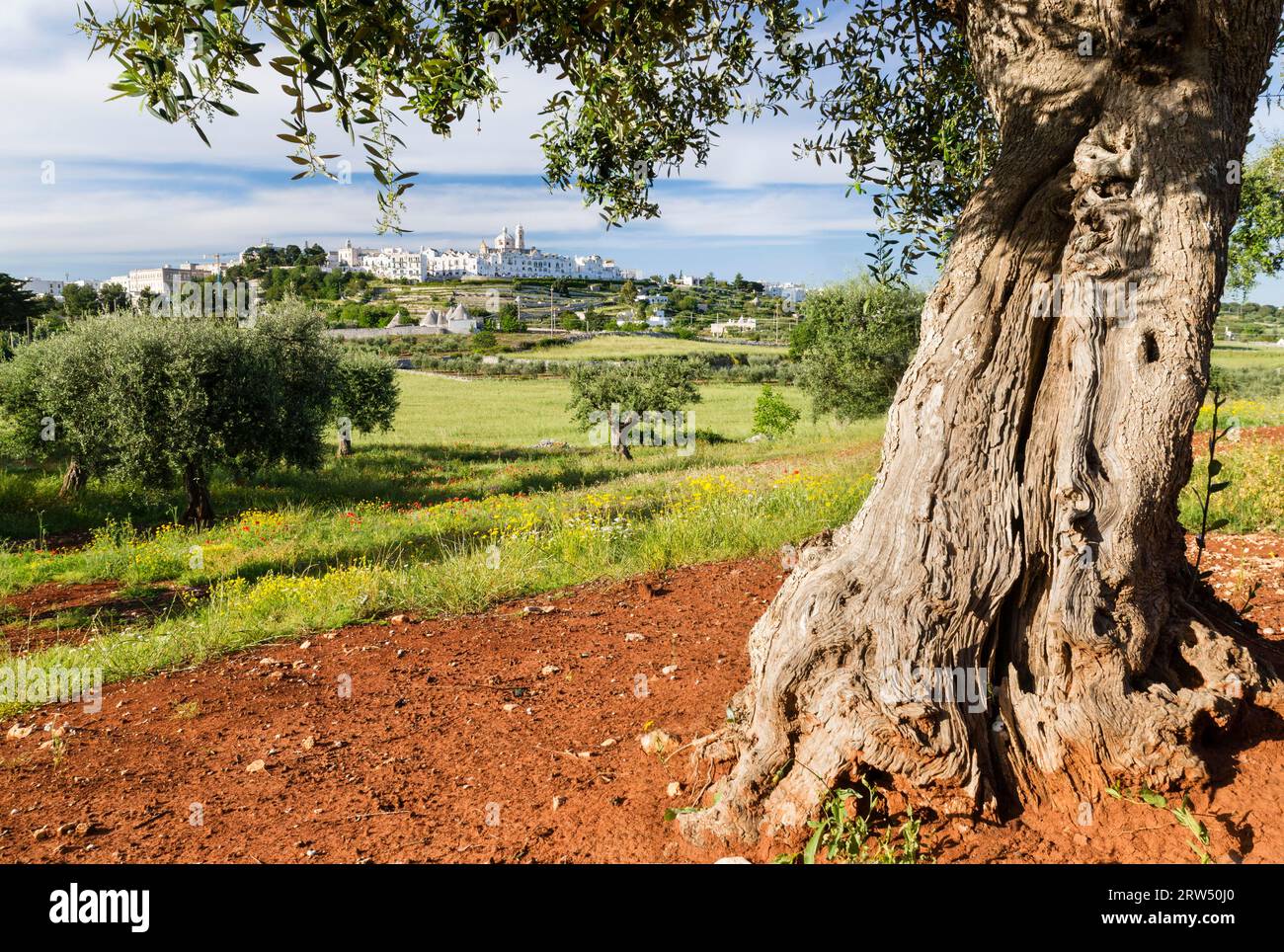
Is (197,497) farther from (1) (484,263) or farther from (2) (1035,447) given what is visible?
(1) (484,263)

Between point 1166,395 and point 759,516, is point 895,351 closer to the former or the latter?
point 759,516

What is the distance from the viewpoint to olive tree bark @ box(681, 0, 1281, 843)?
3227mm

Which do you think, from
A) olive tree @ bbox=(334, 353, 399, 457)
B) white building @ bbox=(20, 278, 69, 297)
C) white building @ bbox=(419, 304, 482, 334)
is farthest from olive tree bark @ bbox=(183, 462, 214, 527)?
white building @ bbox=(419, 304, 482, 334)

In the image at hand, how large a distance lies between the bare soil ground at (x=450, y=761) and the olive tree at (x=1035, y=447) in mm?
205

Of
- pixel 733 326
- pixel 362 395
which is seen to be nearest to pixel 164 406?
pixel 362 395

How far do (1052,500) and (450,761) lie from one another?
3.02 m

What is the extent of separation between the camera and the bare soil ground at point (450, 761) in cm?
313

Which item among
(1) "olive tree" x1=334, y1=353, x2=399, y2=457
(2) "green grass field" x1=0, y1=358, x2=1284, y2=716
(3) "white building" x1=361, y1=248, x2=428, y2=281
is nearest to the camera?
(2) "green grass field" x1=0, y1=358, x2=1284, y2=716

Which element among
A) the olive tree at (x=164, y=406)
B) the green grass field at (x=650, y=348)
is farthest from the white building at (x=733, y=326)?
the olive tree at (x=164, y=406)

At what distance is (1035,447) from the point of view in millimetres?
3531

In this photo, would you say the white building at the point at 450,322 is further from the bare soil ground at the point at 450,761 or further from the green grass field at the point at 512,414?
Answer: the bare soil ground at the point at 450,761

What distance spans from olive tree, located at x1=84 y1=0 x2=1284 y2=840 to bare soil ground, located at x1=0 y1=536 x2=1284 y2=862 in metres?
0.21

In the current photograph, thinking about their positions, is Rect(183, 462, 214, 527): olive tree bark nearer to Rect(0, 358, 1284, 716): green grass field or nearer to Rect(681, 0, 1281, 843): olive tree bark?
Rect(0, 358, 1284, 716): green grass field

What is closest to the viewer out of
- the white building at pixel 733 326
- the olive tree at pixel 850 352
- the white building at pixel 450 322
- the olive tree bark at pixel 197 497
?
the olive tree bark at pixel 197 497
